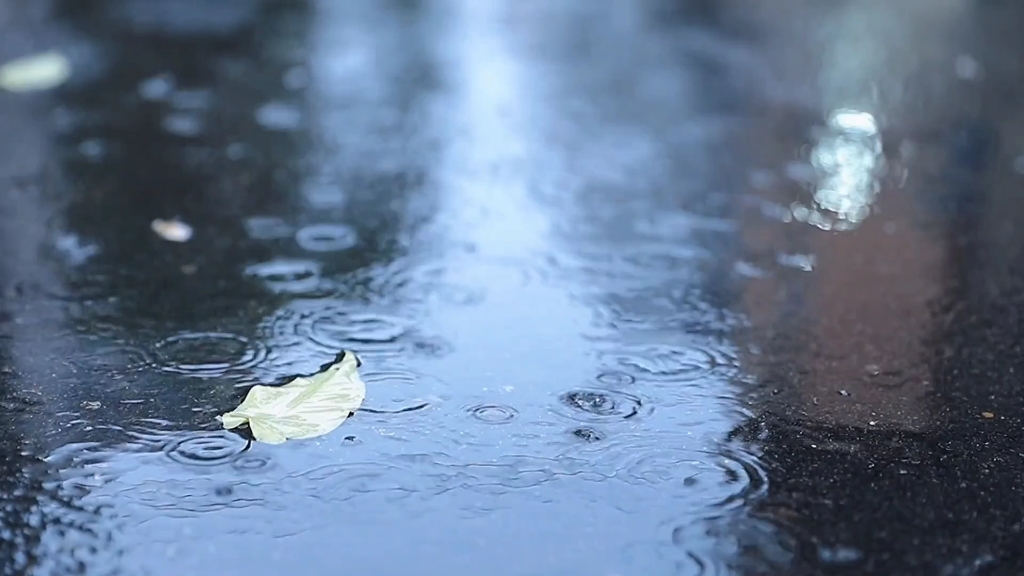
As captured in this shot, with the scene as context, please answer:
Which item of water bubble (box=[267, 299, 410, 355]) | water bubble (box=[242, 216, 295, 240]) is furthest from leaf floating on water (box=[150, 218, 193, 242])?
water bubble (box=[267, 299, 410, 355])

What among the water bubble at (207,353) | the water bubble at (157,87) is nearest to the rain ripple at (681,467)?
the water bubble at (207,353)

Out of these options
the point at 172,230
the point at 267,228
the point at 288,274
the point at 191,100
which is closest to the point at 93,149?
the point at 191,100

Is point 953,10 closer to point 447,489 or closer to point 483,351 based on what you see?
point 483,351

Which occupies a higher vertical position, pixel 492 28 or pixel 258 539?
pixel 492 28

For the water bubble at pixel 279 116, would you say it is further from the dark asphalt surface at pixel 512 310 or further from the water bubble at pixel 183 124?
the water bubble at pixel 183 124

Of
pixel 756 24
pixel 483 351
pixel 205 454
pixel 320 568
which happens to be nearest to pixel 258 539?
pixel 320 568

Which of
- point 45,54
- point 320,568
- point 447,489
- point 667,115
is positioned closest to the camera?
point 320,568
